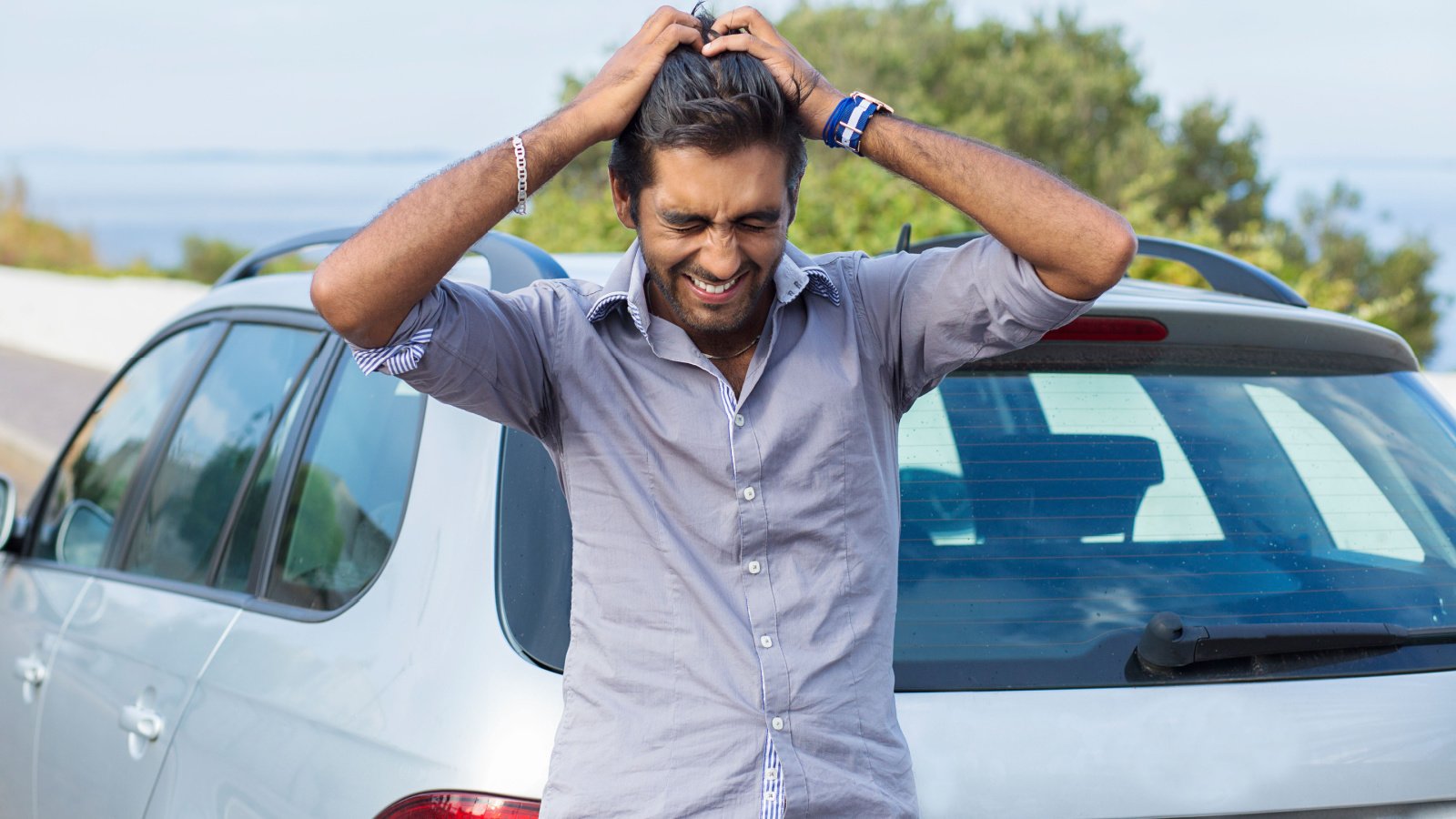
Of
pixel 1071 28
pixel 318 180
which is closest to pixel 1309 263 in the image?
pixel 1071 28

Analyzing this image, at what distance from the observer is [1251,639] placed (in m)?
2.16

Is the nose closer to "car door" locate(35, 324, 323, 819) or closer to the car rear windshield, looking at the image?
the car rear windshield

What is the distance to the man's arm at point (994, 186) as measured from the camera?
1.99 meters

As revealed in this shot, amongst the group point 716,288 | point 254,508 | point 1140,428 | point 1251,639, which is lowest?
point 1251,639

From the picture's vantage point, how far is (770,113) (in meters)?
1.98

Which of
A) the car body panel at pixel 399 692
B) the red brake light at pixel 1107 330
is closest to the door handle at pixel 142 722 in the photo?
the car body panel at pixel 399 692

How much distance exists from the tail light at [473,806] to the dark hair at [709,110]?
2.76ft

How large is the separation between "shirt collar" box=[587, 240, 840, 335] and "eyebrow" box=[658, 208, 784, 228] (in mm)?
90

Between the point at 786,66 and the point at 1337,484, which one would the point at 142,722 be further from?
the point at 1337,484

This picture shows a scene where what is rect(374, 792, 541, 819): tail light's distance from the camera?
1.93 metres

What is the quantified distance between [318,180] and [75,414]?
119685 millimetres

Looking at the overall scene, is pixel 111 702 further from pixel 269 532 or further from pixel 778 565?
pixel 778 565

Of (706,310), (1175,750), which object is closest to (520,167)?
(706,310)

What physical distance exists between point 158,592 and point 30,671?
59 cm
